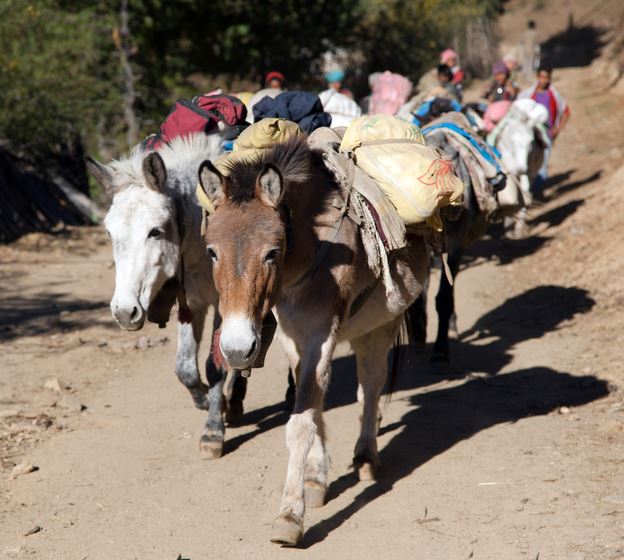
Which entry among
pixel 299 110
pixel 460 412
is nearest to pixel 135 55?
pixel 299 110

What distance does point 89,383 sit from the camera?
7.12 meters

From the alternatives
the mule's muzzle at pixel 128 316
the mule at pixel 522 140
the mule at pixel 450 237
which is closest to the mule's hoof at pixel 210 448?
the mule's muzzle at pixel 128 316

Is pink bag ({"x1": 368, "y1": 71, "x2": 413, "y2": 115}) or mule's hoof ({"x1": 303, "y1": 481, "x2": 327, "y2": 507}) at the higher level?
pink bag ({"x1": 368, "y1": 71, "x2": 413, "y2": 115})

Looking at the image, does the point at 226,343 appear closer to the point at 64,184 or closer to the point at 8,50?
the point at 64,184

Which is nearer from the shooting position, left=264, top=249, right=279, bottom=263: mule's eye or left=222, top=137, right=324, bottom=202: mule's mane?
left=264, top=249, right=279, bottom=263: mule's eye

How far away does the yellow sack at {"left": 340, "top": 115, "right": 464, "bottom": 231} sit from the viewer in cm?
482

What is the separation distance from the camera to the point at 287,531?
4074 millimetres

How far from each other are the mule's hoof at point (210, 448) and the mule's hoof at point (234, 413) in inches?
27.8

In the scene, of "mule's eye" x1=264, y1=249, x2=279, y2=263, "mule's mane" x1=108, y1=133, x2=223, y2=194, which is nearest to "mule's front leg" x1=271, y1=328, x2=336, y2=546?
"mule's eye" x1=264, y1=249, x2=279, y2=263

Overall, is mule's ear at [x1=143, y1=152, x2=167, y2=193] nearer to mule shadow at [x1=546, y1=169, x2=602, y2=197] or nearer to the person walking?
the person walking

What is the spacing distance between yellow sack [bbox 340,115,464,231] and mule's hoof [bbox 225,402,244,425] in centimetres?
204

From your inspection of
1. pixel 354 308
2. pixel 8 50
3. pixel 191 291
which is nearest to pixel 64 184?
pixel 8 50

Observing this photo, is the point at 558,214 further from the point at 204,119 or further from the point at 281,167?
the point at 281,167

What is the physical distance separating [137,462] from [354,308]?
5.84 ft
